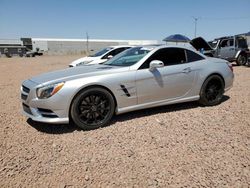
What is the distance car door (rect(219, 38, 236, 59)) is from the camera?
1419 centimetres

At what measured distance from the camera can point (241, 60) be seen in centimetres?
1501

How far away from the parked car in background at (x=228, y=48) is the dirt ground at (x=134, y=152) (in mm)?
10093

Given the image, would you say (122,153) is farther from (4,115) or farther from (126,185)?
(4,115)

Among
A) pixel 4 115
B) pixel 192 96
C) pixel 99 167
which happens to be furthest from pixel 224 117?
pixel 4 115

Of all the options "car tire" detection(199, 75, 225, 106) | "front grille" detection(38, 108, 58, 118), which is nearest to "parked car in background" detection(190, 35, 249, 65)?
"car tire" detection(199, 75, 225, 106)

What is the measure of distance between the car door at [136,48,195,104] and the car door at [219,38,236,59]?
10.5 meters

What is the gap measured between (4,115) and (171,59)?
11.9 feet

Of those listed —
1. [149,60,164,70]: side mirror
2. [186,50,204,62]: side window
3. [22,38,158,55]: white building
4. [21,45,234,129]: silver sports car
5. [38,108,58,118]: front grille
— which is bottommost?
[38,108,58,118]: front grille

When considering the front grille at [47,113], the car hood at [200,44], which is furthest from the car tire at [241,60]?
the front grille at [47,113]

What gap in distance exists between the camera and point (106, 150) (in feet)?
10.5

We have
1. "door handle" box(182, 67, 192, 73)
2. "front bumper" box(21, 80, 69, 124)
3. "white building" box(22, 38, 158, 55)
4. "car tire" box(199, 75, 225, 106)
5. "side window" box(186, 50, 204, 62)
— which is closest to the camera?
"front bumper" box(21, 80, 69, 124)

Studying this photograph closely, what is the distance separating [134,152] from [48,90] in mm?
1663

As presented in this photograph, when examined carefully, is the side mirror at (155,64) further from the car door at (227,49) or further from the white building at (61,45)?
the white building at (61,45)

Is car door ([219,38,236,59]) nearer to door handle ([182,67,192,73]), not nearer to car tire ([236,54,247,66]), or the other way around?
car tire ([236,54,247,66])
